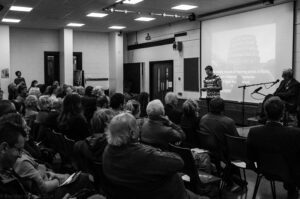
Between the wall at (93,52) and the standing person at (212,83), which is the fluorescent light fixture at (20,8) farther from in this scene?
the standing person at (212,83)

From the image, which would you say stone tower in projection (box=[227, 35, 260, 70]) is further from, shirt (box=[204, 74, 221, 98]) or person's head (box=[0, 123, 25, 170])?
person's head (box=[0, 123, 25, 170])

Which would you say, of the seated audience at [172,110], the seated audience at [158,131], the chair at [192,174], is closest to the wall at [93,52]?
the seated audience at [172,110]

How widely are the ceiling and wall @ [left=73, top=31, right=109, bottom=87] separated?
1.27 metres

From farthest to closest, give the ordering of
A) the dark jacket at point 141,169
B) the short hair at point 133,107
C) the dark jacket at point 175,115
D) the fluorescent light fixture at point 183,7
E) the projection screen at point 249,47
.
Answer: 1. the fluorescent light fixture at point 183,7
2. the projection screen at point 249,47
3. the dark jacket at point 175,115
4. the short hair at point 133,107
5. the dark jacket at point 141,169

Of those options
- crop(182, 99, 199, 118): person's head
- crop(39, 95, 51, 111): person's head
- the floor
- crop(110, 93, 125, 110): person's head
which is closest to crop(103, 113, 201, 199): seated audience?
the floor

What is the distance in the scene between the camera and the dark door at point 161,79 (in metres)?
12.4

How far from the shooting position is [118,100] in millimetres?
4191

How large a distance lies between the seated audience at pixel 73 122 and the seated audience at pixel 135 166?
179 cm

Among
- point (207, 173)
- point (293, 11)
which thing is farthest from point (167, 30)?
point (207, 173)

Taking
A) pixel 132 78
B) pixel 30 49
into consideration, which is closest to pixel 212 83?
pixel 132 78

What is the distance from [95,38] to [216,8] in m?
6.70

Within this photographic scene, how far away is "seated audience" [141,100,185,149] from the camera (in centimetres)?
344

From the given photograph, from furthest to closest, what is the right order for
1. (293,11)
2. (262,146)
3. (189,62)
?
(189,62) < (293,11) < (262,146)

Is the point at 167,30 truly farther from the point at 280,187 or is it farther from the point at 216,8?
the point at 280,187
